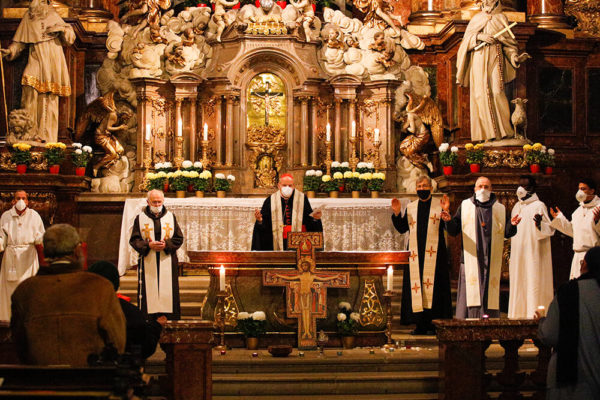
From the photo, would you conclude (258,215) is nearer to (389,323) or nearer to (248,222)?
(389,323)

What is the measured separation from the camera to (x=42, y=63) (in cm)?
1360

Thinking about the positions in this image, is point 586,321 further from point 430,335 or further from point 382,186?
point 382,186

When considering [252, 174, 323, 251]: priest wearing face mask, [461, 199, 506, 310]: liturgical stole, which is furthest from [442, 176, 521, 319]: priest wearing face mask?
[252, 174, 323, 251]: priest wearing face mask

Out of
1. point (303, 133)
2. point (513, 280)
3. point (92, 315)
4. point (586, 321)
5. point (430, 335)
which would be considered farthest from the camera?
point (303, 133)

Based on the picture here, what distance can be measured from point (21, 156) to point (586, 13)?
30.9 feet

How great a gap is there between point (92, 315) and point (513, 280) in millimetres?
7079

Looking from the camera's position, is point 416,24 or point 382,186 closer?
point 382,186

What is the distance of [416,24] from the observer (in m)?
15.5

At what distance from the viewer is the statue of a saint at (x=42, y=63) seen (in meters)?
13.6

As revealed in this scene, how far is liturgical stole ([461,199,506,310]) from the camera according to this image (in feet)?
33.2

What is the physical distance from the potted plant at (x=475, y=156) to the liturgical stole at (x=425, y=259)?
256 cm

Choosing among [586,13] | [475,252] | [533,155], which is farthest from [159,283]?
[586,13]

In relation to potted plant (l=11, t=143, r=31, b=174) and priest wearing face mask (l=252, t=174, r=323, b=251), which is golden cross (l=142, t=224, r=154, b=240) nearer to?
priest wearing face mask (l=252, t=174, r=323, b=251)

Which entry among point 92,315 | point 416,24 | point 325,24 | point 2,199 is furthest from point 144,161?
point 92,315
